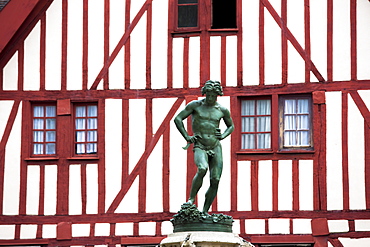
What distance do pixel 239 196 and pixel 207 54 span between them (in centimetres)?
298

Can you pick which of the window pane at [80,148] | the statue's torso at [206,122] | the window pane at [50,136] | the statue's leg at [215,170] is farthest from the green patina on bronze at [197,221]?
the window pane at [50,136]

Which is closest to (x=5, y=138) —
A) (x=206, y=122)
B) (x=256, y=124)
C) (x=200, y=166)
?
(x=256, y=124)

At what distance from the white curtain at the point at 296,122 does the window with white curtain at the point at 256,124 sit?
36cm

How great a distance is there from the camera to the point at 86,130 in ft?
98.0

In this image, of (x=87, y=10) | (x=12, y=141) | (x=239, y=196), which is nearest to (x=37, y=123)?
(x=12, y=141)

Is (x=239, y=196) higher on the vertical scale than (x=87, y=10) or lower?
lower

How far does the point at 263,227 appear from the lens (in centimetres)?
2864

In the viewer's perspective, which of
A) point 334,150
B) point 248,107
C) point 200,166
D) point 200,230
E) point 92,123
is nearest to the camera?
point 200,230

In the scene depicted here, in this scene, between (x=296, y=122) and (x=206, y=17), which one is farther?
(x=206, y=17)

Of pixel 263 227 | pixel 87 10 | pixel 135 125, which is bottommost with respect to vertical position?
pixel 263 227

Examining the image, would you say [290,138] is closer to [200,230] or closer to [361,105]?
[361,105]

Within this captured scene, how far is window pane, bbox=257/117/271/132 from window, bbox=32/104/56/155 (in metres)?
4.24

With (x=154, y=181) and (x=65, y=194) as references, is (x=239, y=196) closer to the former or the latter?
(x=154, y=181)

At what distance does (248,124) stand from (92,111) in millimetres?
3259
